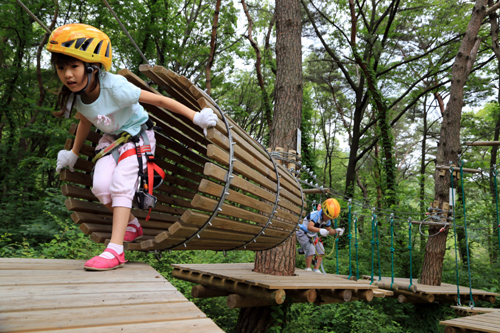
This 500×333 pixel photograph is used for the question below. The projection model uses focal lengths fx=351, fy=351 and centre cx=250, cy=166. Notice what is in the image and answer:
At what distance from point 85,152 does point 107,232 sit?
0.61m

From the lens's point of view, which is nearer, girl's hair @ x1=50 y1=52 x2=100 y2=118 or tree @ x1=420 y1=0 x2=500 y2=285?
girl's hair @ x1=50 y1=52 x2=100 y2=118

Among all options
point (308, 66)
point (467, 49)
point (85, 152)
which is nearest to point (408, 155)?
point (308, 66)

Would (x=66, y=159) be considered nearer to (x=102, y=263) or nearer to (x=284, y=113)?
(x=102, y=263)

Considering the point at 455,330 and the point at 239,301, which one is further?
the point at 455,330

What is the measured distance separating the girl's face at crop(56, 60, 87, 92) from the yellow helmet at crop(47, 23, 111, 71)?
0.05m

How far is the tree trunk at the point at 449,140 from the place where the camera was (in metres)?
7.31

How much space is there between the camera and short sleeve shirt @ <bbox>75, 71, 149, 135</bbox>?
2.08 metres

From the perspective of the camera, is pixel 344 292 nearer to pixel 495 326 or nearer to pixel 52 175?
pixel 495 326

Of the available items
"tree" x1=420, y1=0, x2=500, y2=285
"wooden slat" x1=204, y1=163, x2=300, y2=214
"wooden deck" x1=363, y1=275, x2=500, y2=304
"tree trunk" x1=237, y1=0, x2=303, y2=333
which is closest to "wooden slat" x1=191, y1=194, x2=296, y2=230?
"wooden slat" x1=204, y1=163, x2=300, y2=214

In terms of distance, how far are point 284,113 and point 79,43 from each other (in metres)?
3.24

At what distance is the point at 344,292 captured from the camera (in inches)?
153

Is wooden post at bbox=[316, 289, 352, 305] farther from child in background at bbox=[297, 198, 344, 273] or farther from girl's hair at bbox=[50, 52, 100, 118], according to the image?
girl's hair at bbox=[50, 52, 100, 118]

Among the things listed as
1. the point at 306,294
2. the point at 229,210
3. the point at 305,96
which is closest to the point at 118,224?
the point at 229,210

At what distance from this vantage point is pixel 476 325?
14.1ft
